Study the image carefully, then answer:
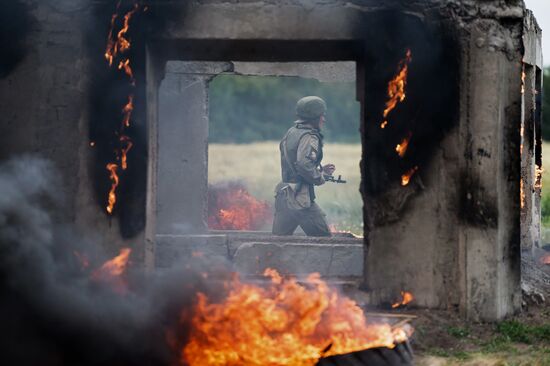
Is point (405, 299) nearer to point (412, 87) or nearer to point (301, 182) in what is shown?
point (412, 87)

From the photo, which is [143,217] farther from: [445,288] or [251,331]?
[445,288]

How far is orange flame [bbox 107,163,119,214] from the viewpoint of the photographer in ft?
24.5

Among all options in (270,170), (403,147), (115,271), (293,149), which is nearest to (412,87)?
(403,147)

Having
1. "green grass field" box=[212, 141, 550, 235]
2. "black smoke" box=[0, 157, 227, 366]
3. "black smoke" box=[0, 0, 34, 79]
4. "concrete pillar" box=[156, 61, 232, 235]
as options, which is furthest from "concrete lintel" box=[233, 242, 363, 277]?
"green grass field" box=[212, 141, 550, 235]

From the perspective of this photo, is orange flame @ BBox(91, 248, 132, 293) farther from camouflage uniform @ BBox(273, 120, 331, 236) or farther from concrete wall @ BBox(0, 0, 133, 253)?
camouflage uniform @ BBox(273, 120, 331, 236)

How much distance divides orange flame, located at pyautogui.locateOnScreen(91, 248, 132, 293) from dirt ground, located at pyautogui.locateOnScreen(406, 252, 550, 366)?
2488 mm

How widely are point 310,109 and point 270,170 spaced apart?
28.6 metres

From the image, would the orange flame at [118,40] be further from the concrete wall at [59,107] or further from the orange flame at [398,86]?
the orange flame at [398,86]

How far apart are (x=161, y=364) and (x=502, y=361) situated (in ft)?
9.06

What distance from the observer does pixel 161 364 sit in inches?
233

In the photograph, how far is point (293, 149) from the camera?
11477 mm

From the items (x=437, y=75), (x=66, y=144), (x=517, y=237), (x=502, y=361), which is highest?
(x=437, y=75)

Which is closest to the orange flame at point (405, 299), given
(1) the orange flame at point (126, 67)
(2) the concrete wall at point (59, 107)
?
(2) the concrete wall at point (59, 107)

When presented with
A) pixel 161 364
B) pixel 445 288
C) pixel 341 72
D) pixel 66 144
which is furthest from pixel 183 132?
pixel 161 364
